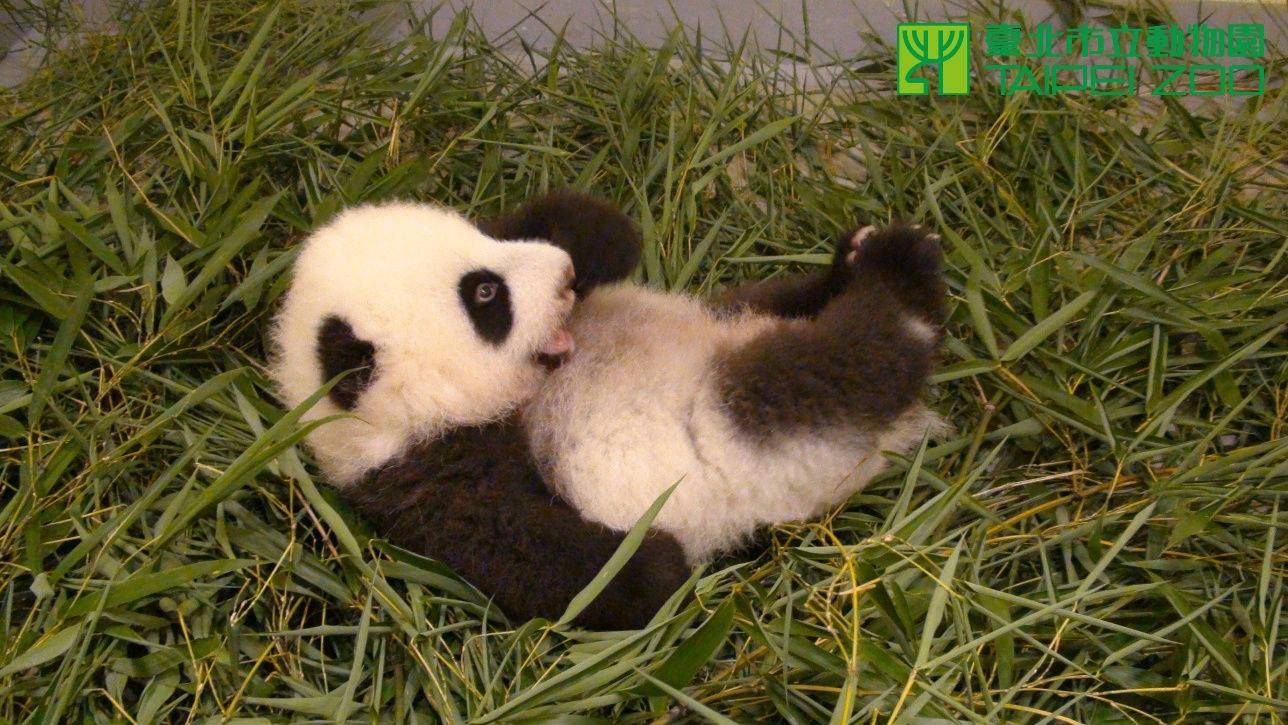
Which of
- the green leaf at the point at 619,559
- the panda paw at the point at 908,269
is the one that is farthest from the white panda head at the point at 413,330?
the panda paw at the point at 908,269

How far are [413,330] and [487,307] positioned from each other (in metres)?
0.15

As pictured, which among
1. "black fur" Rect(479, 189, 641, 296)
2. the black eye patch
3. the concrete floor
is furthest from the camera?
the concrete floor

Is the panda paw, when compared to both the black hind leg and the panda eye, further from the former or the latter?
the panda eye

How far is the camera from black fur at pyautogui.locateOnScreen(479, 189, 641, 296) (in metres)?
2.29

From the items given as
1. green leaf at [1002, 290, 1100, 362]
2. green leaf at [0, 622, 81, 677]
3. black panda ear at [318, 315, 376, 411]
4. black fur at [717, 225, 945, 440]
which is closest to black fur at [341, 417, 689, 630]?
black panda ear at [318, 315, 376, 411]

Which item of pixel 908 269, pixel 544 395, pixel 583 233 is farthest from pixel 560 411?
pixel 908 269

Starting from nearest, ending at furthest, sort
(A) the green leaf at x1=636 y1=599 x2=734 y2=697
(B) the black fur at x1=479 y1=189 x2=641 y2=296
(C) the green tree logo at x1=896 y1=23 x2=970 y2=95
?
(A) the green leaf at x1=636 y1=599 x2=734 y2=697
(B) the black fur at x1=479 y1=189 x2=641 y2=296
(C) the green tree logo at x1=896 y1=23 x2=970 y2=95

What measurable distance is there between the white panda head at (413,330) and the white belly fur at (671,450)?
0.11 meters

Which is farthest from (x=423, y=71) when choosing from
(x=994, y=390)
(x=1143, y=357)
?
(x=1143, y=357)

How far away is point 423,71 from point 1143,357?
2018 mm

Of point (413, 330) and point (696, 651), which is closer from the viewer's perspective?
point (696, 651)

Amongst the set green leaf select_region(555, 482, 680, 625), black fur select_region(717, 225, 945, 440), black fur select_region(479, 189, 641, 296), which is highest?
black fur select_region(479, 189, 641, 296)

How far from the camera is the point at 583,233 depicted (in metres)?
2.29

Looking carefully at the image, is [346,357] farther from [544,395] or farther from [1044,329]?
[1044,329]
